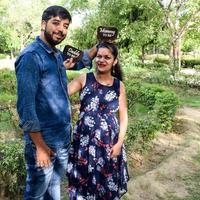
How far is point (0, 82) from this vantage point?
13.6 m

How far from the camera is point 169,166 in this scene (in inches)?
234

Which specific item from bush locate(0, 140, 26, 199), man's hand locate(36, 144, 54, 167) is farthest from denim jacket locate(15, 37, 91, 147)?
bush locate(0, 140, 26, 199)

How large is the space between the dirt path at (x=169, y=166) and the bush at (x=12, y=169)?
1.30 m

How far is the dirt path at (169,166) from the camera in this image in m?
5.06

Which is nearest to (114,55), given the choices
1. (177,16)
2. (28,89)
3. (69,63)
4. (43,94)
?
(69,63)

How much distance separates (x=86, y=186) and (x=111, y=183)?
0.74 ft

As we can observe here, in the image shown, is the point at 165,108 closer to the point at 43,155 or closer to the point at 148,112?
the point at 148,112

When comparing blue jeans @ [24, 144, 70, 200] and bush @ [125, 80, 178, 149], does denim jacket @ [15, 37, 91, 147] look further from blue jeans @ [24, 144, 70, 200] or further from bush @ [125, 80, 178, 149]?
bush @ [125, 80, 178, 149]

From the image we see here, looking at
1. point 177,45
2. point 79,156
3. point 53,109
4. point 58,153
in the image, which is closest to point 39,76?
point 53,109

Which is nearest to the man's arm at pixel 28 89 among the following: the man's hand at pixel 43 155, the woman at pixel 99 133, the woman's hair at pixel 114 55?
the man's hand at pixel 43 155

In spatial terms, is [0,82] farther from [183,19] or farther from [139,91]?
[183,19]

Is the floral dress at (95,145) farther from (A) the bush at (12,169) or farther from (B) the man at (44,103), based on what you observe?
(A) the bush at (12,169)

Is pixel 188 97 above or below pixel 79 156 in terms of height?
below

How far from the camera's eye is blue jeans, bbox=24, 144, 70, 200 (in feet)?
9.70
